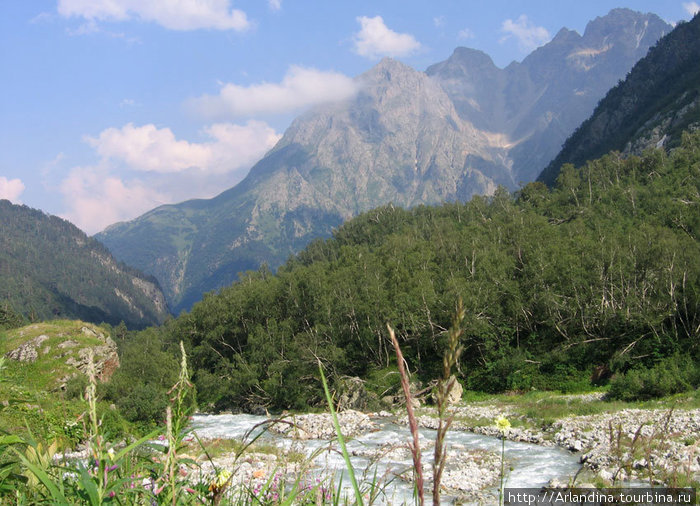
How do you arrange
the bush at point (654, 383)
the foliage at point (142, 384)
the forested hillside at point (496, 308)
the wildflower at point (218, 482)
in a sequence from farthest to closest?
the forested hillside at point (496, 308)
the foliage at point (142, 384)
the bush at point (654, 383)
the wildflower at point (218, 482)

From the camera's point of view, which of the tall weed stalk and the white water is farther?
the white water

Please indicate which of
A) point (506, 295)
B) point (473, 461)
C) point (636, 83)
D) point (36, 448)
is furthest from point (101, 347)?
point (636, 83)

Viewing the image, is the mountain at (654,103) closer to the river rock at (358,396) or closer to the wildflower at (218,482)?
the river rock at (358,396)

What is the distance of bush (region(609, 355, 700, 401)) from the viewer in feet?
108

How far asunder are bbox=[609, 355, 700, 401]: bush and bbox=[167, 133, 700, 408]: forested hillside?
0.91 meters

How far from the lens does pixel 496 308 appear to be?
175 ft

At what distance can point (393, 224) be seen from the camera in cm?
12388

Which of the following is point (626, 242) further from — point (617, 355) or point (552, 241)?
point (617, 355)

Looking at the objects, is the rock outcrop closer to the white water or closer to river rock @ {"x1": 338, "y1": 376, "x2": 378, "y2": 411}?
the white water

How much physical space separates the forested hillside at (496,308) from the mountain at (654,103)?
195ft

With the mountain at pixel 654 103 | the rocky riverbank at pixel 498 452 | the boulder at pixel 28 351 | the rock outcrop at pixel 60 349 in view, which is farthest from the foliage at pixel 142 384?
the mountain at pixel 654 103

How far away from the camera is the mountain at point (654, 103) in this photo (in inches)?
5487

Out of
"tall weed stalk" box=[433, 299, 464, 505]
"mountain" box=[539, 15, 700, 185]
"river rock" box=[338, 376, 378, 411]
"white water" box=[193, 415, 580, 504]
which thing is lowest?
"river rock" box=[338, 376, 378, 411]

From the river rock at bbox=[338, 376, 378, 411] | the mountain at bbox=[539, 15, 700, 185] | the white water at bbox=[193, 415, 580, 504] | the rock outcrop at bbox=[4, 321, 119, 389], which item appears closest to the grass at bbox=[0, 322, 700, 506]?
the white water at bbox=[193, 415, 580, 504]
